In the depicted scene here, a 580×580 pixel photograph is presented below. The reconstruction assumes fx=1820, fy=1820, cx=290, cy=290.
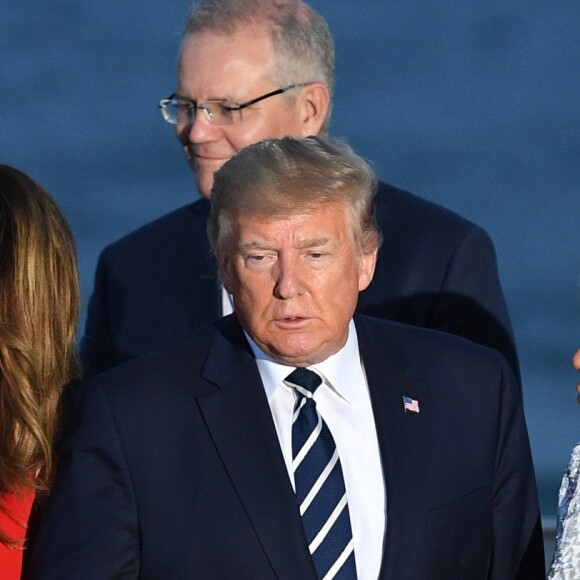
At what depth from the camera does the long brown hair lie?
3262mm

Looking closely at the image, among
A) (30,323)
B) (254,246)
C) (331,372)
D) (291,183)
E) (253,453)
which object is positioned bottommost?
(253,453)

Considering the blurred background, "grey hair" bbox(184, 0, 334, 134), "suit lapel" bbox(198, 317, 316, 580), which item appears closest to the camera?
"suit lapel" bbox(198, 317, 316, 580)

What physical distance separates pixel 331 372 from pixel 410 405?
0.55 feet

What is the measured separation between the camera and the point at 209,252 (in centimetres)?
411

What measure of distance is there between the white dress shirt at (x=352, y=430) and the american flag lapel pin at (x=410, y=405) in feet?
0.22

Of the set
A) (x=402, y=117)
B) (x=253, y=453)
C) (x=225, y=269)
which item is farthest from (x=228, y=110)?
(x=402, y=117)

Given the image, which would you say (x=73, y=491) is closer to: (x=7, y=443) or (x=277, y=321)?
(x=7, y=443)

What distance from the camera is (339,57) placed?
35.6ft

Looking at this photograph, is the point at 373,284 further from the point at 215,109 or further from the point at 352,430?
the point at 352,430

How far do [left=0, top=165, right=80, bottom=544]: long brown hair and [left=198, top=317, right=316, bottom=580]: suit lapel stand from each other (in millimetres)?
288

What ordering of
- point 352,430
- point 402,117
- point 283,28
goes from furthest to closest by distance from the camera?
point 402,117
point 283,28
point 352,430

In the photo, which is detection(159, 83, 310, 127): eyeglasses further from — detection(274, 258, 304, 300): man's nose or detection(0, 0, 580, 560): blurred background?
detection(0, 0, 580, 560): blurred background

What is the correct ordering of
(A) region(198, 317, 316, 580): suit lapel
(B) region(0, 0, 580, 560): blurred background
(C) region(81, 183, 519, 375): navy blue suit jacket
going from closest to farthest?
(A) region(198, 317, 316, 580): suit lapel
(C) region(81, 183, 519, 375): navy blue suit jacket
(B) region(0, 0, 580, 560): blurred background

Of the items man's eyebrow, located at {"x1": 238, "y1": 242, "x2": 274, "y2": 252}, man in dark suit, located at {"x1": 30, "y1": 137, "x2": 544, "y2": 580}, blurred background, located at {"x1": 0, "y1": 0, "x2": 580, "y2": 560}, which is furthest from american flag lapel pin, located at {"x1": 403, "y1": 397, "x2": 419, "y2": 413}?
blurred background, located at {"x1": 0, "y1": 0, "x2": 580, "y2": 560}
